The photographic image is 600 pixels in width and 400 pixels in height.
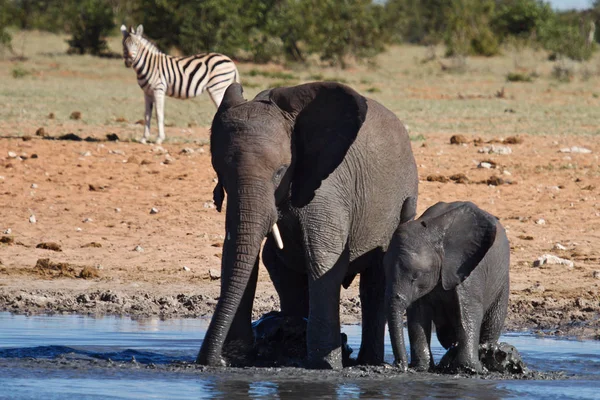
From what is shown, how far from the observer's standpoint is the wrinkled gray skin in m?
6.12

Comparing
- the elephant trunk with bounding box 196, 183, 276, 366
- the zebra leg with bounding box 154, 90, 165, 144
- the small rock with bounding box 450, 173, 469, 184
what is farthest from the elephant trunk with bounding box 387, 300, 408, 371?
the zebra leg with bounding box 154, 90, 165, 144

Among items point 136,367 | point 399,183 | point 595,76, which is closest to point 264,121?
point 399,183

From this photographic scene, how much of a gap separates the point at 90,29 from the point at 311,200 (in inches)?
1209

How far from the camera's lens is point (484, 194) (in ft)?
41.6

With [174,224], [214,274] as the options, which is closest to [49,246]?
[174,224]

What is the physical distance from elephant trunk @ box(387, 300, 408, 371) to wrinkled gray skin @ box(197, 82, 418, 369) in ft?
1.08

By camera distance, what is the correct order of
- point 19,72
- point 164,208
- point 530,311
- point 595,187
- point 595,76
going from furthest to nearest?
point 595,76 < point 19,72 < point 595,187 < point 164,208 < point 530,311

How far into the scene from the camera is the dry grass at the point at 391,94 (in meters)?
18.1

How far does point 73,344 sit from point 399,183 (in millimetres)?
2469

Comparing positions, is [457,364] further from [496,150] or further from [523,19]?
[523,19]

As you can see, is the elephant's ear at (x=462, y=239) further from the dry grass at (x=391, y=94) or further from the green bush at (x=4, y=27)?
the green bush at (x=4, y=27)

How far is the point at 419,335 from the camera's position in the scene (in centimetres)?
671

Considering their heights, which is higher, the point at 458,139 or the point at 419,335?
the point at 458,139

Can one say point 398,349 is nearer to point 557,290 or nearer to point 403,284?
point 403,284
